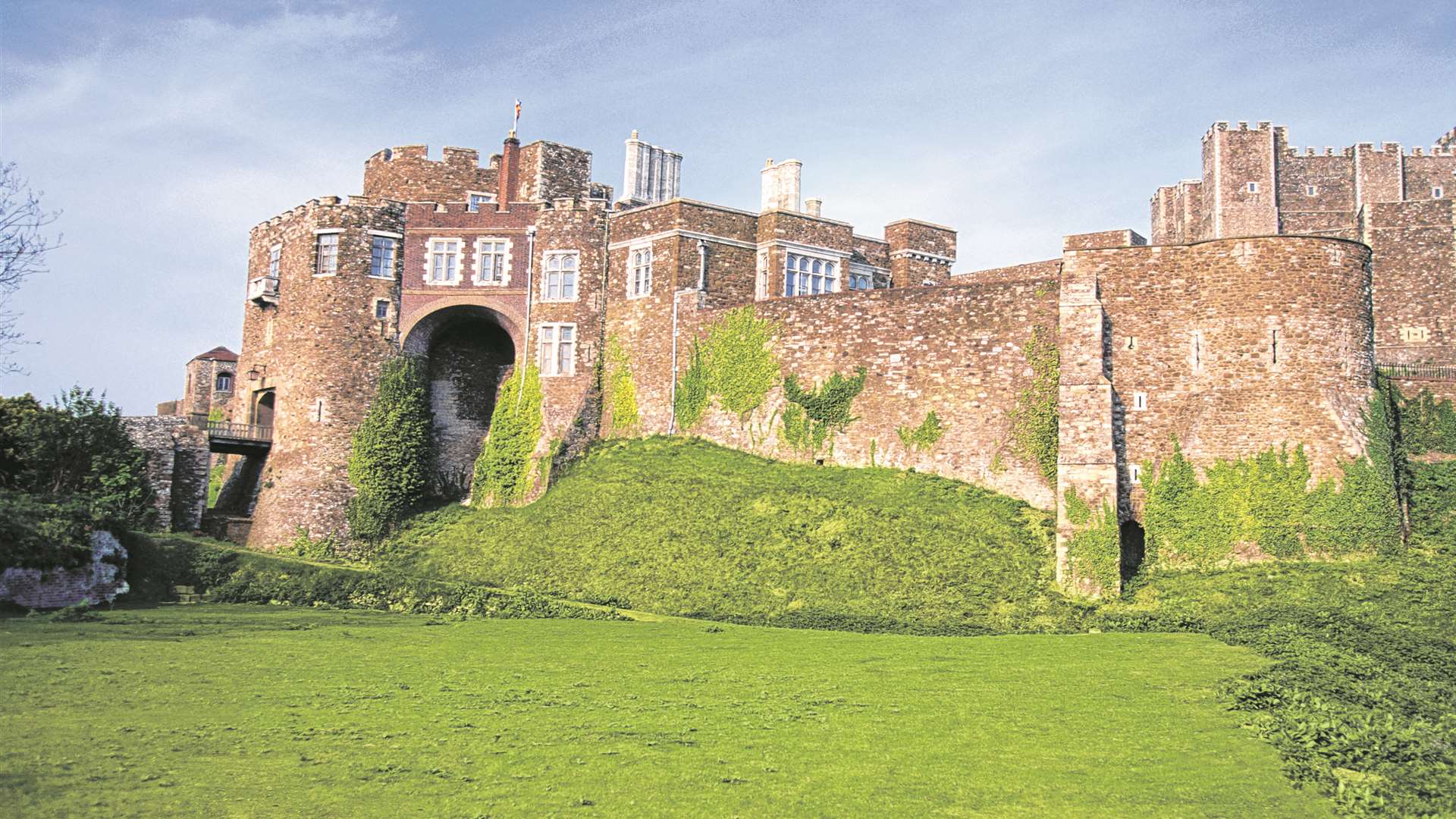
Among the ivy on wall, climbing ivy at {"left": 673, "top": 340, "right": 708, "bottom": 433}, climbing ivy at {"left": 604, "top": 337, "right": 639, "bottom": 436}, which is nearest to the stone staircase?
climbing ivy at {"left": 604, "top": 337, "right": 639, "bottom": 436}

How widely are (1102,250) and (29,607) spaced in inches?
1015

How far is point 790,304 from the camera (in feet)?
117

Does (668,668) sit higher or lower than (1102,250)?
lower

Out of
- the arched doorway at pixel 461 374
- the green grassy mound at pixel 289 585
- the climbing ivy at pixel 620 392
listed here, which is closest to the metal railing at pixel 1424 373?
the climbing ivy at pixel 620 392

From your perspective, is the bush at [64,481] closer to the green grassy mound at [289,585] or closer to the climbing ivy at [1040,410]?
the green grassy mound at [289,585]

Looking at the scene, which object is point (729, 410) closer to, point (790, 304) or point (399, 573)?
point (790, 304)

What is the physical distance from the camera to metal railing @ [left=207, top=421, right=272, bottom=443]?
39.9 meters

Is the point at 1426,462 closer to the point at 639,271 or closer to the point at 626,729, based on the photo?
the point at 639,271

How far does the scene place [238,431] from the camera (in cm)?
4050

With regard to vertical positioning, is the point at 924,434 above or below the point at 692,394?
below

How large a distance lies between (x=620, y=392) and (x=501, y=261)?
634 cm

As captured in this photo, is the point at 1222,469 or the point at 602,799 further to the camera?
the point at 1222,469

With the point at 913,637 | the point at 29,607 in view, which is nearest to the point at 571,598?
the point at 913,637

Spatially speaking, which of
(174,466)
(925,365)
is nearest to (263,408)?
(174,466)
